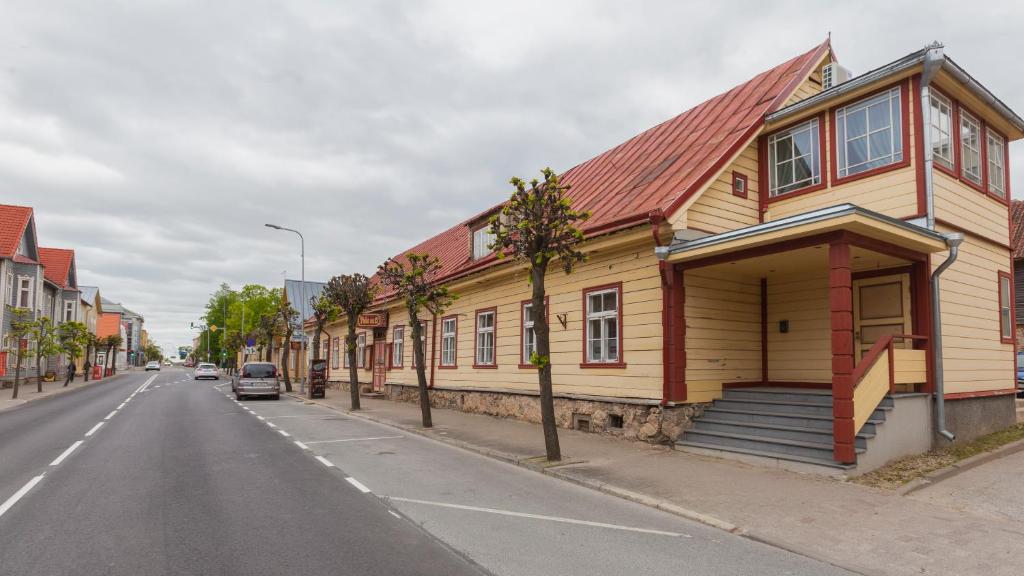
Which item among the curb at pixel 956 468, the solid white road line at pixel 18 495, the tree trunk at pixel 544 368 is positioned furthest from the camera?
the tree trunk at pixel 544 368

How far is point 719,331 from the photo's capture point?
519 inches

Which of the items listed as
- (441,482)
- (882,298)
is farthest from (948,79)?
(441,482)

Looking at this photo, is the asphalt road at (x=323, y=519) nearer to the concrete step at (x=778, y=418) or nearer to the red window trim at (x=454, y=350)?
the concrete step at (x=778, y=418)

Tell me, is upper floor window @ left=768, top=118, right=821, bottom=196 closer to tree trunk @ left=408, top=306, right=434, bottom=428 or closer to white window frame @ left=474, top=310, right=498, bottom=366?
white window frame @ left=474, top=310, right=498, bottom=366

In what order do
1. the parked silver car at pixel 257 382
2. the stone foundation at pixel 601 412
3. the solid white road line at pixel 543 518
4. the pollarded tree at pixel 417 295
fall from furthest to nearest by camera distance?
the parked silver car at pixel 257 382
the pollarded tree at pixel 417 295
the stone foundation at pixel 601 412
the solid white road line at pixel 543 518

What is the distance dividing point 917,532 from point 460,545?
492 cm

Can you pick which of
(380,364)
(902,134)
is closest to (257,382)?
(380,364)

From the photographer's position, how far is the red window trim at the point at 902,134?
11680mm

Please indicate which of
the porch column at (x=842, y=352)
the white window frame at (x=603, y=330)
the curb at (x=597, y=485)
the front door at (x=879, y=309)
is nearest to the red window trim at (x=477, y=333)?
the curb at (x=597, y=485)

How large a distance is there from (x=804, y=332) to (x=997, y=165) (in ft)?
A: 20.1

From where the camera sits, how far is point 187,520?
6.80 metres

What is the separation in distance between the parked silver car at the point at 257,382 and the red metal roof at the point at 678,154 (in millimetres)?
14687

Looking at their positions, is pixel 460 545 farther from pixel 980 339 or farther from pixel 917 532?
pixel 980 339

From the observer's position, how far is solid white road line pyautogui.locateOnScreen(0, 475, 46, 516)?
7362 millimetres
